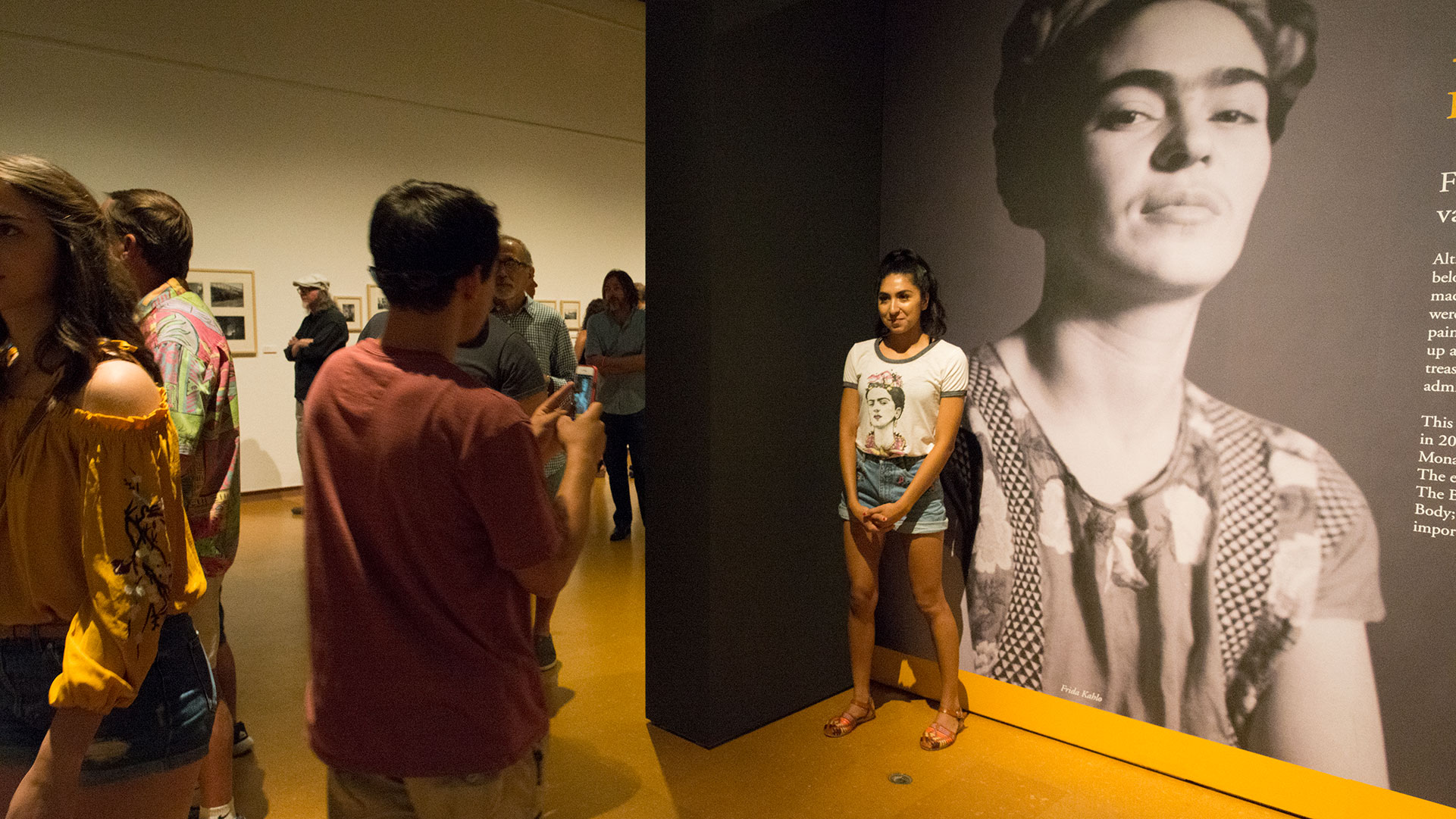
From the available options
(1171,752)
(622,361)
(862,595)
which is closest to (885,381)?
(862,595)

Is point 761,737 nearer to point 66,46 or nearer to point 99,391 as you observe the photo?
point 99,391

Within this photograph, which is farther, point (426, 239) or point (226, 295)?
point (226, 295)

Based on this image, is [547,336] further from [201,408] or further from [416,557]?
[416,557]

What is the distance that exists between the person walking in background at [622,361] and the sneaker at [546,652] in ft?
7.12

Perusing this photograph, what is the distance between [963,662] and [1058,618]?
49 cm

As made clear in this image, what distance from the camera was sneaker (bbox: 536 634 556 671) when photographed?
4000 mm

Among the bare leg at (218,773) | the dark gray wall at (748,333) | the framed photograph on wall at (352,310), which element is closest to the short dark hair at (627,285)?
the dark gray wall at (748,333)

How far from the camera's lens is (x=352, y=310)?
839 centimetres

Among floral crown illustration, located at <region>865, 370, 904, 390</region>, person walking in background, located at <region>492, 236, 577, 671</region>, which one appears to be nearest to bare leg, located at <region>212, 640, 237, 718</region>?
person walking in background, located at <region>492, 236, 577, 671</region>

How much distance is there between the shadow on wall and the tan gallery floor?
12.9ft

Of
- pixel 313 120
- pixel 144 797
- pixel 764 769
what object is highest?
pixel 313 120

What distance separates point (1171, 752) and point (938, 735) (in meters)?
0.82

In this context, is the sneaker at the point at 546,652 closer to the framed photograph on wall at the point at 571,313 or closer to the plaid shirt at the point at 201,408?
the plaid shirt at the point at 201,408

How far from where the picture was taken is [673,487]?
11.5ft
